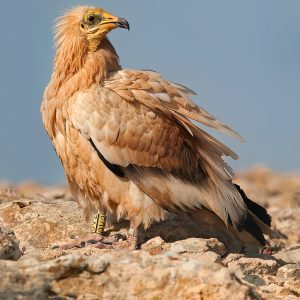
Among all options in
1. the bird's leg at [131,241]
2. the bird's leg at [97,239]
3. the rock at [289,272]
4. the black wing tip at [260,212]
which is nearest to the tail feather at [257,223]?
the black wing tip at [260,212]

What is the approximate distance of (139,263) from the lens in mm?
5621

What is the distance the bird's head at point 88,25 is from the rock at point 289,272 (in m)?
3.84

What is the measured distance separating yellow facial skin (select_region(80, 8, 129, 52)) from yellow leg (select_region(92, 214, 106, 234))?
202 cm

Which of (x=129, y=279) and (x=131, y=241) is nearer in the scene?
(x=129, y=279)

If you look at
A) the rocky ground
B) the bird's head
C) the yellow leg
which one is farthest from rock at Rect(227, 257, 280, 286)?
the bird's head

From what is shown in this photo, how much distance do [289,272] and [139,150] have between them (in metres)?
2.52

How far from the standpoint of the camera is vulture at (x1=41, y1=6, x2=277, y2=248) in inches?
383

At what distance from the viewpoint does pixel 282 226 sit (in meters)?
12.6

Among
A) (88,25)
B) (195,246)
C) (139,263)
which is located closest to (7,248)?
(139,263)

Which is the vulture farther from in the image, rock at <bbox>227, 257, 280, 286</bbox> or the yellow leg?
rock at <bbox>227, 257, 280, 286</bbox>

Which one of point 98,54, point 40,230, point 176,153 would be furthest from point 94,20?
point 40,230

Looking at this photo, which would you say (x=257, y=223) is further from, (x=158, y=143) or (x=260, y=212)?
(x=158, y=143)

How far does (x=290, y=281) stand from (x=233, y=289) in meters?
2.50

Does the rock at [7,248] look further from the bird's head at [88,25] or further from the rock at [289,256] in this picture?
the bird's head at [88,25]
